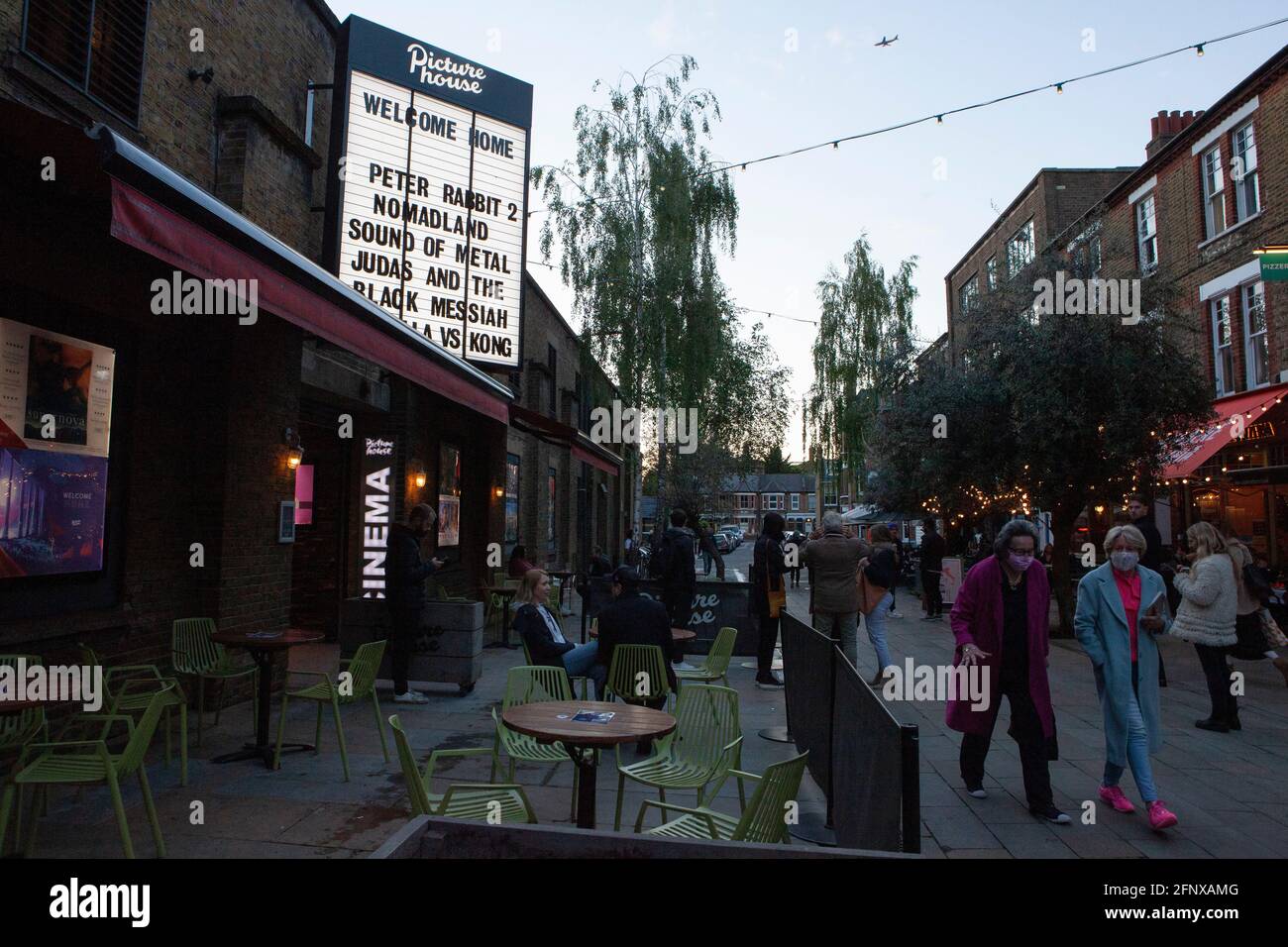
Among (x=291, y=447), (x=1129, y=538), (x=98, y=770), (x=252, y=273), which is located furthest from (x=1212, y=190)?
(x=98, y=770)

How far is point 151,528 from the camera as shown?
A: 659 centimetres

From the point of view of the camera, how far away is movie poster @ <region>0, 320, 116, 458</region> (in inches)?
205

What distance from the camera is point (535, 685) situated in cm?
515

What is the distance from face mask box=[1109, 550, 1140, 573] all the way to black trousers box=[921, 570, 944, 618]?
11598 mm

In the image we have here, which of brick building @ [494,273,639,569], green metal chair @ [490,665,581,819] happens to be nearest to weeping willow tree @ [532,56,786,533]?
brick building @ [494,273,639,569]

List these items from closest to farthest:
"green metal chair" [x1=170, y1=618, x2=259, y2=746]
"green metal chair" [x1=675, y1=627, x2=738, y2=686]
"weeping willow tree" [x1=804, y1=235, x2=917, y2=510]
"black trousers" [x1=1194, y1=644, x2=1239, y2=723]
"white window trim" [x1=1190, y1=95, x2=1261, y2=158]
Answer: "green metal chair" [x1=170, y1=618, x2=259, y2=746]
"black trousers" [x1=1194, y1=644, x2=1239, y2=723]
"green metal chair" [x1=675, y1=627, x2=738, y2=686]
"white window trim" [x1=1190, y1=95, x2=1261, y2=158]
"weeping willow tree" [x1=804, y1=235, x2=917, y2=510]

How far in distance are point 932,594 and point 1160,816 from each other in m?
12.0

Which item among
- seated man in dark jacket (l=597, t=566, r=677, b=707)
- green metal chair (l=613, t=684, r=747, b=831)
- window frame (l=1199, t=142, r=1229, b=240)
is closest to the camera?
green metal chair (l=613, t=684, r=747, b=831)

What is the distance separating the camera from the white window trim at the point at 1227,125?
14.0 m

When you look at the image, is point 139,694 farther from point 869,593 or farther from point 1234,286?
point 1234,286

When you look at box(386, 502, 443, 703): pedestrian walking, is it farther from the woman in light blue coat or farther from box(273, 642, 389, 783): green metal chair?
the woman in light blue coat

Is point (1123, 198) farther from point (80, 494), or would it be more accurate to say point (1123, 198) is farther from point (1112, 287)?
point (80, 494)

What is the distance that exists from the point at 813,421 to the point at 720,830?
29.1 metres

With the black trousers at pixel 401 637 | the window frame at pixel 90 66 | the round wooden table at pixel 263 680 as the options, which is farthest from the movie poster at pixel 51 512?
the window frame at pixel 90 66
